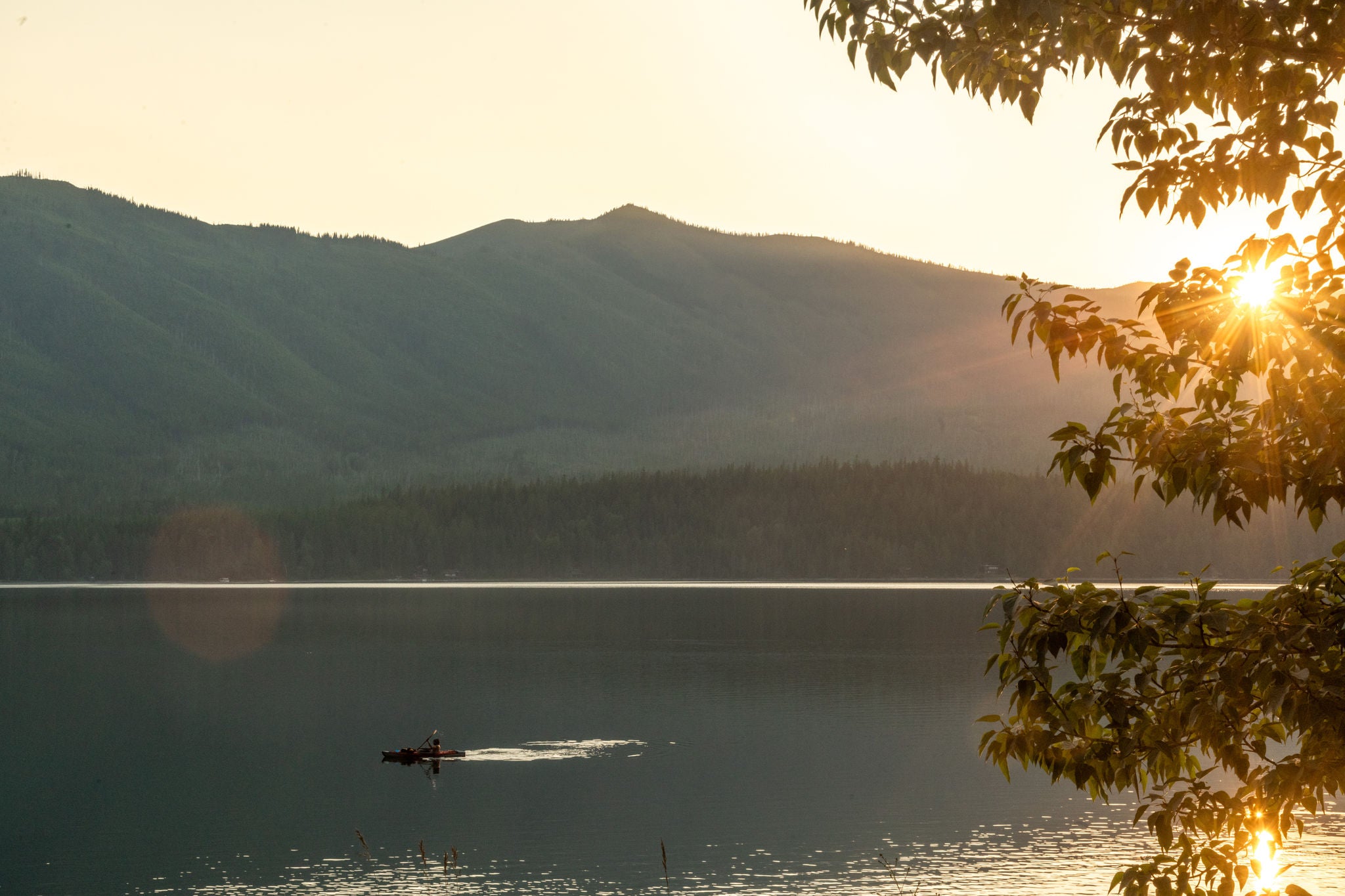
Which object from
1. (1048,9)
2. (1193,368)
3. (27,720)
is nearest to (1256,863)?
(1193,368)

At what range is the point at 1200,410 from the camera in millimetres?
11219

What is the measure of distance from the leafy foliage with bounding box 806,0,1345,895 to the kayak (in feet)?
201

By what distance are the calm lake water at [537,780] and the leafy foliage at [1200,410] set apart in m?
35.0

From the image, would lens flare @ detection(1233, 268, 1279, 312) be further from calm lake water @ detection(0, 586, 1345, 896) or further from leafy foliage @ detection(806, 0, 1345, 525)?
calm lake water @ detection(0, 586, 1345, 896)

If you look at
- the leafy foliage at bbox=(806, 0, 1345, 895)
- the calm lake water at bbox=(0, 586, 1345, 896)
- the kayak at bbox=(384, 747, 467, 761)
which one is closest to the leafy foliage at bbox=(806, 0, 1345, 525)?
the leafy foliage at bbox=(806, 0, 1345, 895)

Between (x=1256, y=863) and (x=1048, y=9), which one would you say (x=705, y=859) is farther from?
(x=1048, y=9)

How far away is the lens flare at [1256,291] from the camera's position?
977 centimetres

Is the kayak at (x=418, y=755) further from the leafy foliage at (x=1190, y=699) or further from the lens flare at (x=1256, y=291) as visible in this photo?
the lens flare at (x=1256, y=291)

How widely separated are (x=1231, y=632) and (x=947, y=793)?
56246 mm

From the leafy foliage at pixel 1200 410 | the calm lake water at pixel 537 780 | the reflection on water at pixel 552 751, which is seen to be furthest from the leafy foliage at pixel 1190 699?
the reflection on water at pixel 552 751

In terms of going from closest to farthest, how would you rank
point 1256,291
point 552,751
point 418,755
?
point 1256,291 < point 418,755 < point 552,751

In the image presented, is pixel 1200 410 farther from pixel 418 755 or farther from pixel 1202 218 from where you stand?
Result: pixel 418 755

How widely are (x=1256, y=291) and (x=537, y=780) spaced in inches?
2338

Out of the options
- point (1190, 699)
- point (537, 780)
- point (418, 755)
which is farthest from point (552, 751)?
point (1190, 699)
